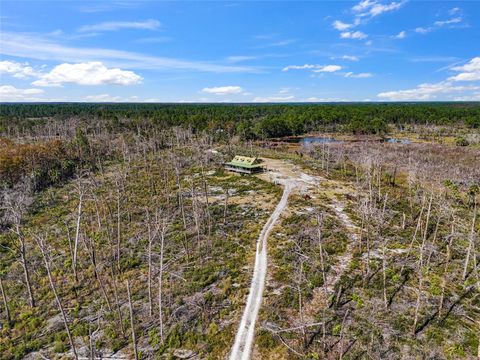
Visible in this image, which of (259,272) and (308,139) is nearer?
(259,272)

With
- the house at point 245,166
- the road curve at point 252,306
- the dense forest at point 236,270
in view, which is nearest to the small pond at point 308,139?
the dense forest at point 236,270

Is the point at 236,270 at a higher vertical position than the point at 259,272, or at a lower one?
lower

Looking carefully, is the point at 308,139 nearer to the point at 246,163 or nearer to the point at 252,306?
the point at 246,163

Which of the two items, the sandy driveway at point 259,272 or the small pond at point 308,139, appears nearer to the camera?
the sandy driveway at point 259,272

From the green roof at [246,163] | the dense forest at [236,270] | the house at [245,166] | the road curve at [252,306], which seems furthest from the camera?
the green roof at [246,163]

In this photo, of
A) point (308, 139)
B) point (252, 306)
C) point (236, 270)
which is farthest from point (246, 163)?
point (308, 139)

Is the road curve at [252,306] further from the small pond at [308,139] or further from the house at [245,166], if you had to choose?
the small pond at [308,139]

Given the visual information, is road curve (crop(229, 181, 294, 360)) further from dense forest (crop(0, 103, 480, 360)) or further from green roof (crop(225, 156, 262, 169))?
green roof (crop(225, 156, 262, 169))

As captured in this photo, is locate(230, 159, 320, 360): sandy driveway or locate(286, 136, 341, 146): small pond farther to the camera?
locate(286, 136, 341, 146): small pond

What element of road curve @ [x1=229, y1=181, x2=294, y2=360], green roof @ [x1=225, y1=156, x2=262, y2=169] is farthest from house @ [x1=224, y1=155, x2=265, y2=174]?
road curve @ [x1=229, y1=181, x2=294, y2=360]
